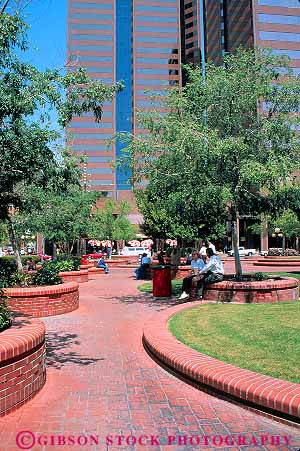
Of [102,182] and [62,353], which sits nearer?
[62,353]

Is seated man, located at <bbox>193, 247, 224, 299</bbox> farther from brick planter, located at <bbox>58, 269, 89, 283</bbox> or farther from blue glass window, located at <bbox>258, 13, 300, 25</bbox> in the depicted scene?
blue glass window, located at <bbox>258, 13, 300, 25</bbox>

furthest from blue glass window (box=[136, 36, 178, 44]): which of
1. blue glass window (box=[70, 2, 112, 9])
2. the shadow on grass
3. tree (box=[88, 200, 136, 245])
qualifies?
the shadow on grass

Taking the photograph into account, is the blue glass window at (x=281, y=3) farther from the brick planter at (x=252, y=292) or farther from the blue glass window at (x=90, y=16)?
the brick planter at (x=252, y=292)

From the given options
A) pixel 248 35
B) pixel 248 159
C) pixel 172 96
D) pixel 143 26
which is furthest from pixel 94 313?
pixel 143 26

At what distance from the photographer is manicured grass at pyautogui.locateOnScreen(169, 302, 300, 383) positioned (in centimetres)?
544

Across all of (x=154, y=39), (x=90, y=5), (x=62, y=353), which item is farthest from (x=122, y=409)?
(x=90, y=5)

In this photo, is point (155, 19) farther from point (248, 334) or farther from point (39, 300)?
point (248, 334)

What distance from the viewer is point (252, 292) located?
10750 mm

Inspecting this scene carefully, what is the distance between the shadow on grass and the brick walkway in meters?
0.01

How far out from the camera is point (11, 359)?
14.7 feet

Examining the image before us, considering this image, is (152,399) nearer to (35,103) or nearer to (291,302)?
(35,103)

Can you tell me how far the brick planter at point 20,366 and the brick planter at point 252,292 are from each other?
20.7ft

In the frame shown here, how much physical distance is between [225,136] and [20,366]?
8568 mm

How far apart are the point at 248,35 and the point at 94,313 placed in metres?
87.9
